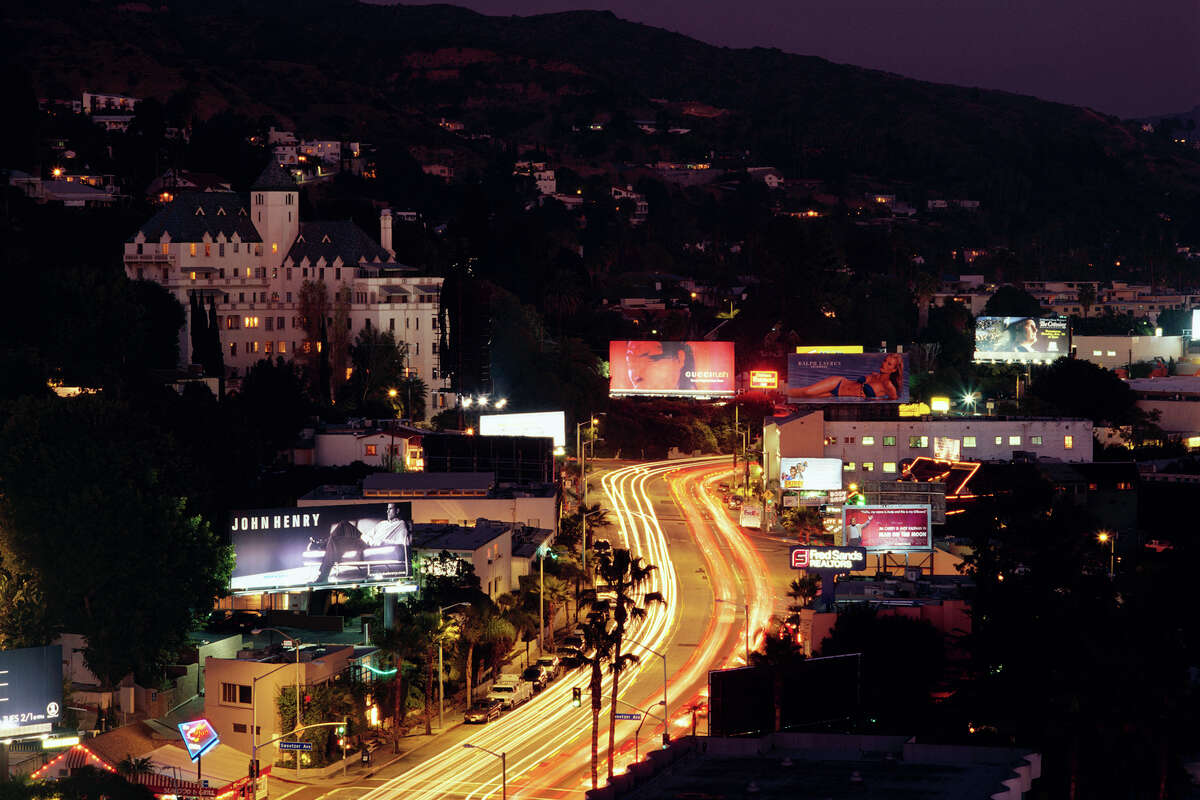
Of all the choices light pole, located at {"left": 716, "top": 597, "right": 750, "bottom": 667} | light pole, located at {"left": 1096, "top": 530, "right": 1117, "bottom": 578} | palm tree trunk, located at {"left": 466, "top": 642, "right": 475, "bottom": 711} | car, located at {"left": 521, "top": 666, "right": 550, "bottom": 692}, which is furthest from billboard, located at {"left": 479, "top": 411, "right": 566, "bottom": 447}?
palm tree trunk, located at {"left": 466, "top": 642, "right": 475, "bottom": 711}

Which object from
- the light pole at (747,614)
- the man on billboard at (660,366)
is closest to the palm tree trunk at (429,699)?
the light pole at (747,614)

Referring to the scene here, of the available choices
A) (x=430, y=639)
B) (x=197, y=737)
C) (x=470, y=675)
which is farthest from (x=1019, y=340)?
(x=197, y=737)

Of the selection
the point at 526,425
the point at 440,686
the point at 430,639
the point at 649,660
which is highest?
the point at 526,425

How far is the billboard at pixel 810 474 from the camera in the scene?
115688 mm

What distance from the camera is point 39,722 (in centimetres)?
5753

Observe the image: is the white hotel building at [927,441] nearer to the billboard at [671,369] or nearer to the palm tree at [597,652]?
the billboard at [671,369]

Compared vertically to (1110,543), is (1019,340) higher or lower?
higher

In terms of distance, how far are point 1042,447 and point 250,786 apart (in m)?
78.0

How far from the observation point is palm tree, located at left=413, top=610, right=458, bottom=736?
68.2 metres

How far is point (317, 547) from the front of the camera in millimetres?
74812

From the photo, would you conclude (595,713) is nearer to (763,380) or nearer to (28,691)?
(28,691)

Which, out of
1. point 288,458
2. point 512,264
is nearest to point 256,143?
point 512,264

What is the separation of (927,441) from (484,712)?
60.8 m

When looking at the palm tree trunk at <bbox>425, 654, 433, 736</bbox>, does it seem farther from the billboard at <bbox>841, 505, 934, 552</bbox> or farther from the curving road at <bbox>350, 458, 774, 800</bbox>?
the billboard at <bbox>841, 505, 934, 552</bbox>
